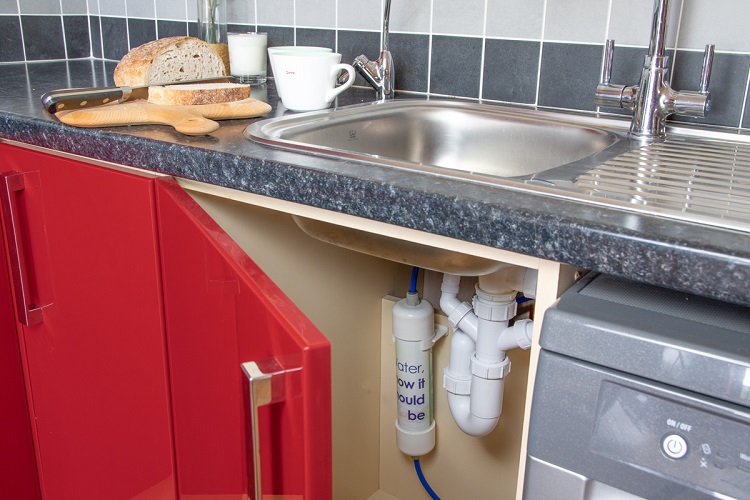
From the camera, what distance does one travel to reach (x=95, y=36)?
1988mm

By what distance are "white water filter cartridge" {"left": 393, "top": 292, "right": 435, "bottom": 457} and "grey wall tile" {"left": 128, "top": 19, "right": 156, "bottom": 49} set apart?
112cm

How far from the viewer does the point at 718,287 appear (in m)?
0.52

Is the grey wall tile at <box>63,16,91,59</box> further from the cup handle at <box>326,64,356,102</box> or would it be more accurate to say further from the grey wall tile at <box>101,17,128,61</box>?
the cup handle at <box>326,64,356,102</box>

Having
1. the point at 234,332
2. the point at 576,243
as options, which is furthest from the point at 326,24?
the point at 576,243

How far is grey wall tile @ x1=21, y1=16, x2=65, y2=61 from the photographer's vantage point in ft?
6.12

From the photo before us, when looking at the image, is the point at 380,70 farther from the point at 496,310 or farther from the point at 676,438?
the point at 676,438

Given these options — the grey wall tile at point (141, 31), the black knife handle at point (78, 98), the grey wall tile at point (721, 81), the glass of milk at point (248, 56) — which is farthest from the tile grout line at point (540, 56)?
the grey wall tile at point (141, 31)

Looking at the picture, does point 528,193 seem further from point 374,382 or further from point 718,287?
point 374,382

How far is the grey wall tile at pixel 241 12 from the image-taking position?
1622 millimetres

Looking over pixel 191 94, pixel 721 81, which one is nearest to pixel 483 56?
pixel 721 81

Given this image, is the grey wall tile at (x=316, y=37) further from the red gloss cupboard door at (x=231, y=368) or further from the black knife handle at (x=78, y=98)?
the red gloss cupboard door at (x=231, y=368)

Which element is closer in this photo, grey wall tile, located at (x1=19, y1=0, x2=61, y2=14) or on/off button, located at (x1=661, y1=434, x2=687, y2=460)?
on/off button, located at (x1=661, y1=434, x2=687, y2=460)

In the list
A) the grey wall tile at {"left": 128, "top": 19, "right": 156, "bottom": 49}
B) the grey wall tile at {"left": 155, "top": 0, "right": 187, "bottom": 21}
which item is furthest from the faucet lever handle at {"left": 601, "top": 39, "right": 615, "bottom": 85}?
the grey wall tile at {"left": 128, "top": 19, "right": 156, "bottom": 49}

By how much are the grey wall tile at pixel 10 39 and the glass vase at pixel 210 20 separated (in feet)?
2.00
